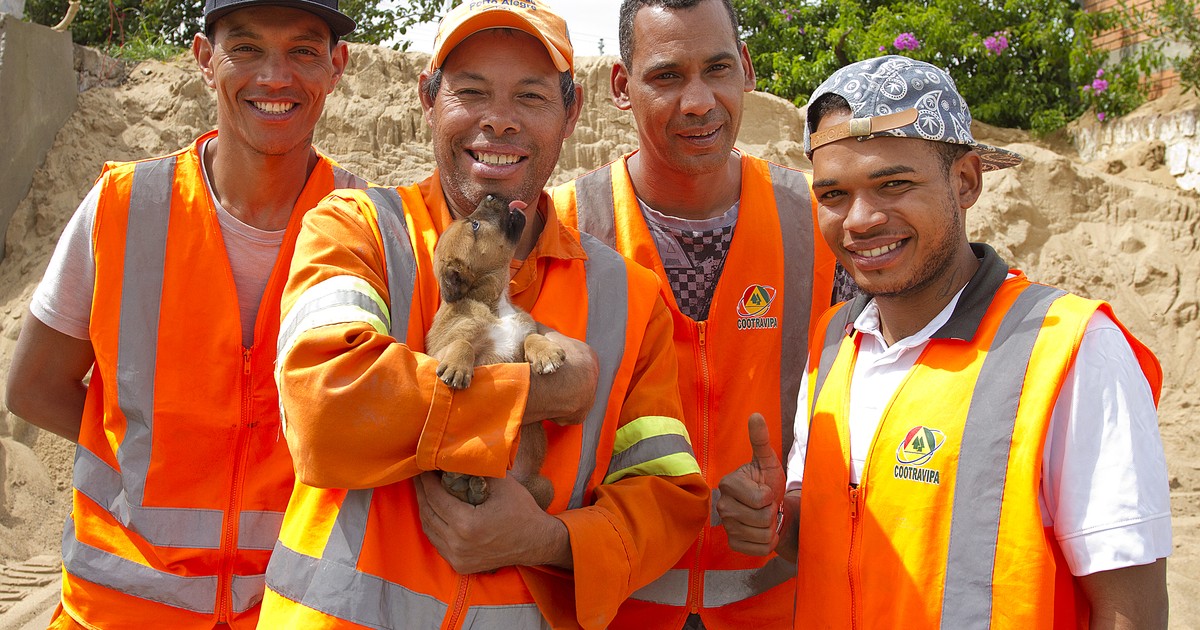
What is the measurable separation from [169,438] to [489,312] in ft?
4.42

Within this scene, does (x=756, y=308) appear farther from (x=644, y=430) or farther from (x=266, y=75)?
→ (x=266, y=75)

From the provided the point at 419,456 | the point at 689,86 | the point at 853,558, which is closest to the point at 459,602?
the point at 419,456

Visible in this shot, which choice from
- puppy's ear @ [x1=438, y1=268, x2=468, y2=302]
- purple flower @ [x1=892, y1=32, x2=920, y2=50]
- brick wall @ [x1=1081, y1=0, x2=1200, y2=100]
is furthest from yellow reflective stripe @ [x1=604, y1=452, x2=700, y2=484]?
brick wall @ [x1=1081, y1=0, x2=1200, y2=100]

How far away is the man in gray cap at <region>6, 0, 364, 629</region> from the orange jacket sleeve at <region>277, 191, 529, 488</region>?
92cm

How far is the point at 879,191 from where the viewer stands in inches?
126

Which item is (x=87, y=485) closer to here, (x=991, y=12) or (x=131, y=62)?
(x=131, y=62)

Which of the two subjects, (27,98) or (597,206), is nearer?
(597,206)

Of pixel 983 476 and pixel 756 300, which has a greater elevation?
pixel 756 300

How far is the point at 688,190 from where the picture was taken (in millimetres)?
4289

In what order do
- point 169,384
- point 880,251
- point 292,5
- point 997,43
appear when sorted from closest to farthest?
1. point 880,251
2. point 169,384
3. point 292,5
4. point 997,43

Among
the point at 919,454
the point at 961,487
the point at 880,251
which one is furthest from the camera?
the point at 880,251

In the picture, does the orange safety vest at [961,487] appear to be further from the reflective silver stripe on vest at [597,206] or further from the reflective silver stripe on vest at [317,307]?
the reflective silver stripe on vest at [317,307]

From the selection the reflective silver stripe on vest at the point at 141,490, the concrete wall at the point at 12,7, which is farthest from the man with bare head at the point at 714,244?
the concrete wall at the point at 12,7

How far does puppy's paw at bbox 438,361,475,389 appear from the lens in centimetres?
275
